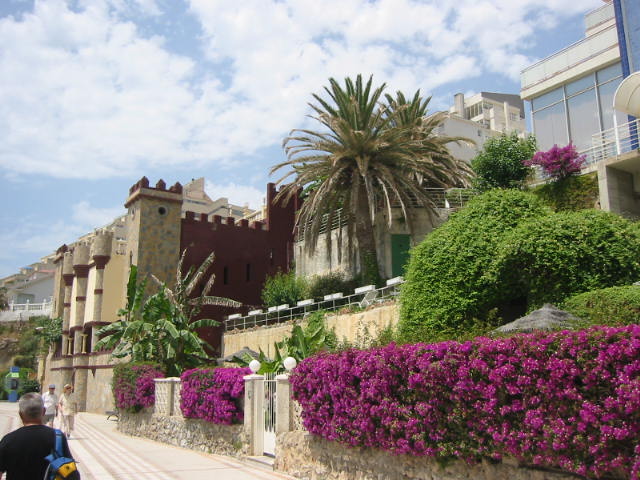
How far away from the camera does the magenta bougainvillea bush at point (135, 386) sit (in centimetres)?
1856

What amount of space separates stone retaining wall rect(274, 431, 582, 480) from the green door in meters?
14.3

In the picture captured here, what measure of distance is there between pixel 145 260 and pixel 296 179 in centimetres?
968

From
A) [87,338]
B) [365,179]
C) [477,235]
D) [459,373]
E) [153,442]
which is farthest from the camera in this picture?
[87,338]

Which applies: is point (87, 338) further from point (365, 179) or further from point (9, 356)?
point (9, 356)

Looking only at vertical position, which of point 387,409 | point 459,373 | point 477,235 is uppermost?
point 477,235

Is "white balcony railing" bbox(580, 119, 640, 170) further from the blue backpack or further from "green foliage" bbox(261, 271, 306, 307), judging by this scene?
the blue backpack

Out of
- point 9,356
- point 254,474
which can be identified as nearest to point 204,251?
point 254,474

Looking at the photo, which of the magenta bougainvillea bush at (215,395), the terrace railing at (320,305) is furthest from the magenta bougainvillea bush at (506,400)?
the terrace railing at (320,305)

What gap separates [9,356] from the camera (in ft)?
189

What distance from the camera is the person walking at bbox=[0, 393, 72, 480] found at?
4.74 meters

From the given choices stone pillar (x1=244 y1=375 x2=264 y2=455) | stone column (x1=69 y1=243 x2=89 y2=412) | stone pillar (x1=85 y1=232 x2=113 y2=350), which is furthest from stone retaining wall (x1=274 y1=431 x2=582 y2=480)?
stone column (x1=69 y1=243 x2=89 y2=412)

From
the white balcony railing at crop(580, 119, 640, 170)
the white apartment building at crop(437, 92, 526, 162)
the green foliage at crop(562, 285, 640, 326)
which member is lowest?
the green foliage at crop(562, 285, 640, 326)

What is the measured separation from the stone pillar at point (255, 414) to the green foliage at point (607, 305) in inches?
254

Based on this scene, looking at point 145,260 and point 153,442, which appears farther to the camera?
point 145,260
